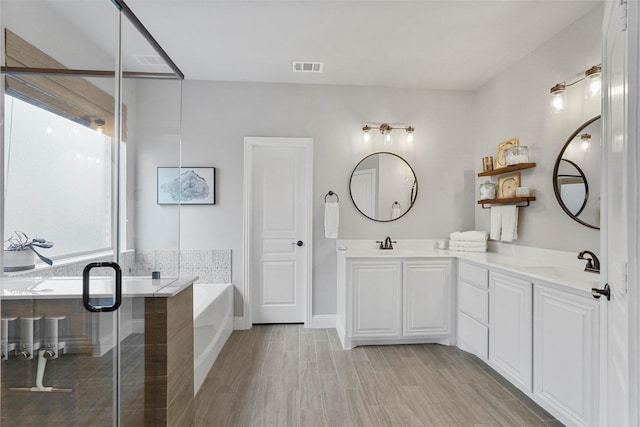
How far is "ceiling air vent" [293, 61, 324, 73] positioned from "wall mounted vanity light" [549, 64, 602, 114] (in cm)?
200

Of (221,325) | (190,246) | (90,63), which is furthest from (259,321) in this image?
(90,63)

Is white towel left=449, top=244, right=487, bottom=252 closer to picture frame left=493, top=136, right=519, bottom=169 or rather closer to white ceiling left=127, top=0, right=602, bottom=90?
picture frame left=493, top=136, right=519, bottom=169

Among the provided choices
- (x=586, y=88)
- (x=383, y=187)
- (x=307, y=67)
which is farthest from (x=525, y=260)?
(x=307, y=67)

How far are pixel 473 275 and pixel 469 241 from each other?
0.65m

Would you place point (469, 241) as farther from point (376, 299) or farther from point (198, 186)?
point (198, 186)

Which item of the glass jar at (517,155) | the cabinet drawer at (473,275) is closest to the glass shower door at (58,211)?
the cabinet drawer at (473,275)

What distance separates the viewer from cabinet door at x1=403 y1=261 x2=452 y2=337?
3.01 m

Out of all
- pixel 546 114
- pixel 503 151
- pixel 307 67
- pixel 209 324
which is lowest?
pixel 209 324

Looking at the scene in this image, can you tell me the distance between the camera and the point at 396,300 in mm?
2996

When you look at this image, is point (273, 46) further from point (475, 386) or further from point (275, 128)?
point (475, 386)

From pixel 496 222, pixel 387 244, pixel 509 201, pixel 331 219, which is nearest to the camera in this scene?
pixel 509 201

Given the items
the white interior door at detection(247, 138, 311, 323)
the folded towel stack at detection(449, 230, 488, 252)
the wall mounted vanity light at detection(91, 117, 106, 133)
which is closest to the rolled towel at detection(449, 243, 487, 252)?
the folded towel stack at detection(449, 230, 488, 252)

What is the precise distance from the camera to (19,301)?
2.83ft

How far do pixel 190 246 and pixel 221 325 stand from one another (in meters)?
0.98
